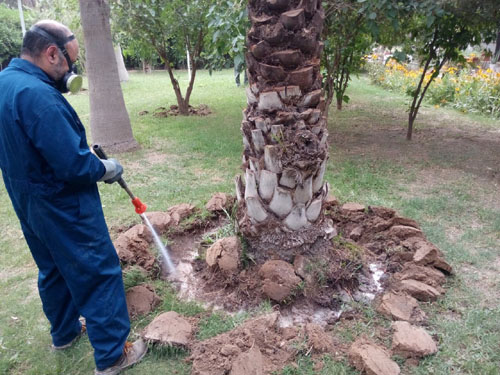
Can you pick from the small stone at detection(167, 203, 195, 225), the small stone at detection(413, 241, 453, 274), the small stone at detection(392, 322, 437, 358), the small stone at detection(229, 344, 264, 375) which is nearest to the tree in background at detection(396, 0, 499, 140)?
the small stone at detection(413, 241, 453, 274)

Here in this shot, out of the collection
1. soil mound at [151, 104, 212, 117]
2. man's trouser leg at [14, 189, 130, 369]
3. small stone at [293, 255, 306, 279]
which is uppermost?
man's trouser leg at [14, 189, 130, 369]

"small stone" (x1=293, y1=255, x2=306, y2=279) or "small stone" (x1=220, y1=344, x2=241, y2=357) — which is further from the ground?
"small stone" (x1=293, y1=255, x2=306, y2=279)

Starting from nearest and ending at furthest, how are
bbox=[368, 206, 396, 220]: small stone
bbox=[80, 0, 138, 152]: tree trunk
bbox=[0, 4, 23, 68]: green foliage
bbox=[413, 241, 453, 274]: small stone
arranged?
bbox=[413, 241, 453, 274]: small stone
bbox=[368, 206, 396, 220]: small stone
bbox=[80, 0, 138, 152]: tree trunk
bbox=[0, 4, 23, 68]: green foliage

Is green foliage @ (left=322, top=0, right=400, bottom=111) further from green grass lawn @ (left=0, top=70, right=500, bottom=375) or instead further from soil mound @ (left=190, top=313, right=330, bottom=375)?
soil mound @ (left=190, top=313, right=330, bottom=375)

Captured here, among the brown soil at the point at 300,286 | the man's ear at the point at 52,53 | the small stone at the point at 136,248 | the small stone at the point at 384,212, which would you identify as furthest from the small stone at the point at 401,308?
the man's ear at the point at 52,53

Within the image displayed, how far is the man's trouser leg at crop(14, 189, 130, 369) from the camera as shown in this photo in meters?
2.13

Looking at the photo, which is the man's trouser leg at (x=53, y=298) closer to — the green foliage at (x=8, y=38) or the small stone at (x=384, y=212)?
the small stone at (x=384, y=212)

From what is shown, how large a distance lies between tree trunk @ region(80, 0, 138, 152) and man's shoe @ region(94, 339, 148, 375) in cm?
522

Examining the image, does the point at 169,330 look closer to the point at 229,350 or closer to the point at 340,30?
the point at 229,350

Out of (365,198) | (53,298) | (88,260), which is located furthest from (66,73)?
(365,198)

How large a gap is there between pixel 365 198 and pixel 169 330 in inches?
125

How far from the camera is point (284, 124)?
9.05 feet

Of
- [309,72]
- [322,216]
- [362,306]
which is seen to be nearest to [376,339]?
[362,306]

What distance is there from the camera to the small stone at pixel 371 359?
219cm
